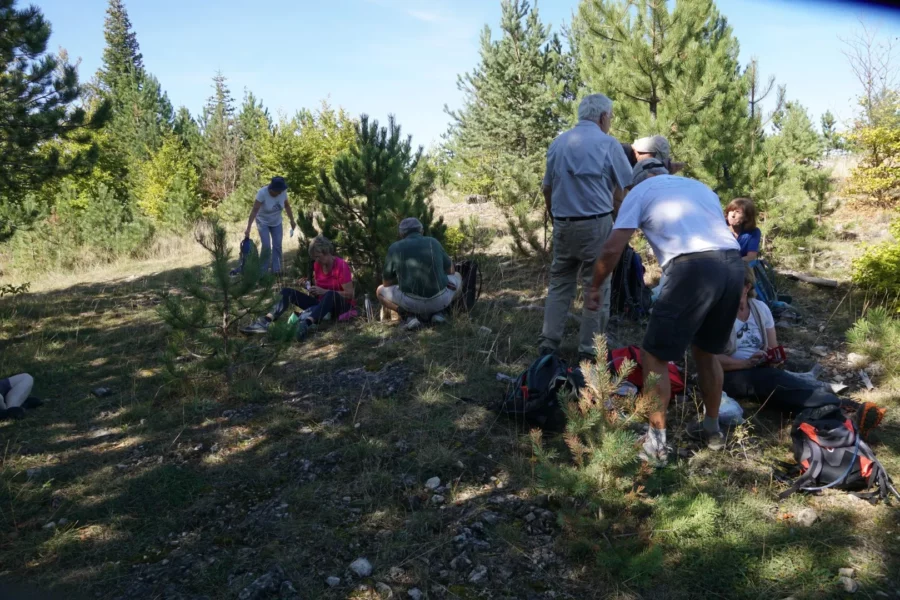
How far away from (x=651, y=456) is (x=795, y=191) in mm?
5783

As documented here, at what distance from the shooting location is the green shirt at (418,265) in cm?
582

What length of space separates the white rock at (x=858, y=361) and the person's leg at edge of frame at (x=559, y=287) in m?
2.24

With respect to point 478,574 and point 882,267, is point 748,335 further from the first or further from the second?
point 478,574

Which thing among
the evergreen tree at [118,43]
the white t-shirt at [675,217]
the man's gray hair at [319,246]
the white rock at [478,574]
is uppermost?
the evergreen tree at [118,43]

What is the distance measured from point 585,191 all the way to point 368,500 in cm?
264

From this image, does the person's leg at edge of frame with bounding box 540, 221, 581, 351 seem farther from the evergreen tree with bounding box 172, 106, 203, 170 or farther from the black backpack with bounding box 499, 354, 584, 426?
the evergreen tree with bounding box 172, 106, 203, 170

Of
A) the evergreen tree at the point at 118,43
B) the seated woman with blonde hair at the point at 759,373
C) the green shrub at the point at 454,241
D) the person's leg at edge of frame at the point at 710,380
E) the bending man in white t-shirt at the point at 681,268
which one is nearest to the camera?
the bending man in white t-shirt at the point at 681,268

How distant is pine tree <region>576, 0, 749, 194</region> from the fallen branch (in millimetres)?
1203

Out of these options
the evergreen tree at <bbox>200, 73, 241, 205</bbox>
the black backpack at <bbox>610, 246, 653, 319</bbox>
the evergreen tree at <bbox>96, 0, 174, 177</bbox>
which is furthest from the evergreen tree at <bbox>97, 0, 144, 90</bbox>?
the black backpack at <bbox>610, 246, 653, 319</bbox>

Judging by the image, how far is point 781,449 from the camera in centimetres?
344

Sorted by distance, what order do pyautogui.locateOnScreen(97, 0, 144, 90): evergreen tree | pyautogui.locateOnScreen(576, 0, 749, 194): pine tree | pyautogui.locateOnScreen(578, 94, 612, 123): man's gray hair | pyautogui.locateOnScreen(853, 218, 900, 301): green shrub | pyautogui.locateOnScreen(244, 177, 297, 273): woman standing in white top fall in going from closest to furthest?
pyautogui.locateOnScreen(578, 94, 612, 123): man's gray hair
pyautogui.locateOnScreen(853, 218, 900, 301): green shrub
pyautogui.locateOnScreen(576, 0, 749, 194): pine tree
pyautogui.locateOnScreen(244, 177, 297, 273): woman standing in white top
pyautogui.locateOnScreen(97, 0, 144, 90): evergreen tree

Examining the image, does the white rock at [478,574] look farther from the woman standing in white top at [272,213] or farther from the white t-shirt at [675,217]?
the woman standing in white top at [272,213]

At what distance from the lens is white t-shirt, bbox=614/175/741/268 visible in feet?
9.57

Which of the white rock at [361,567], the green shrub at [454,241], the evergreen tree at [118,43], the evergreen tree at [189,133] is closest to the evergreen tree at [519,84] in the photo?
the green shrub at [454,241]
